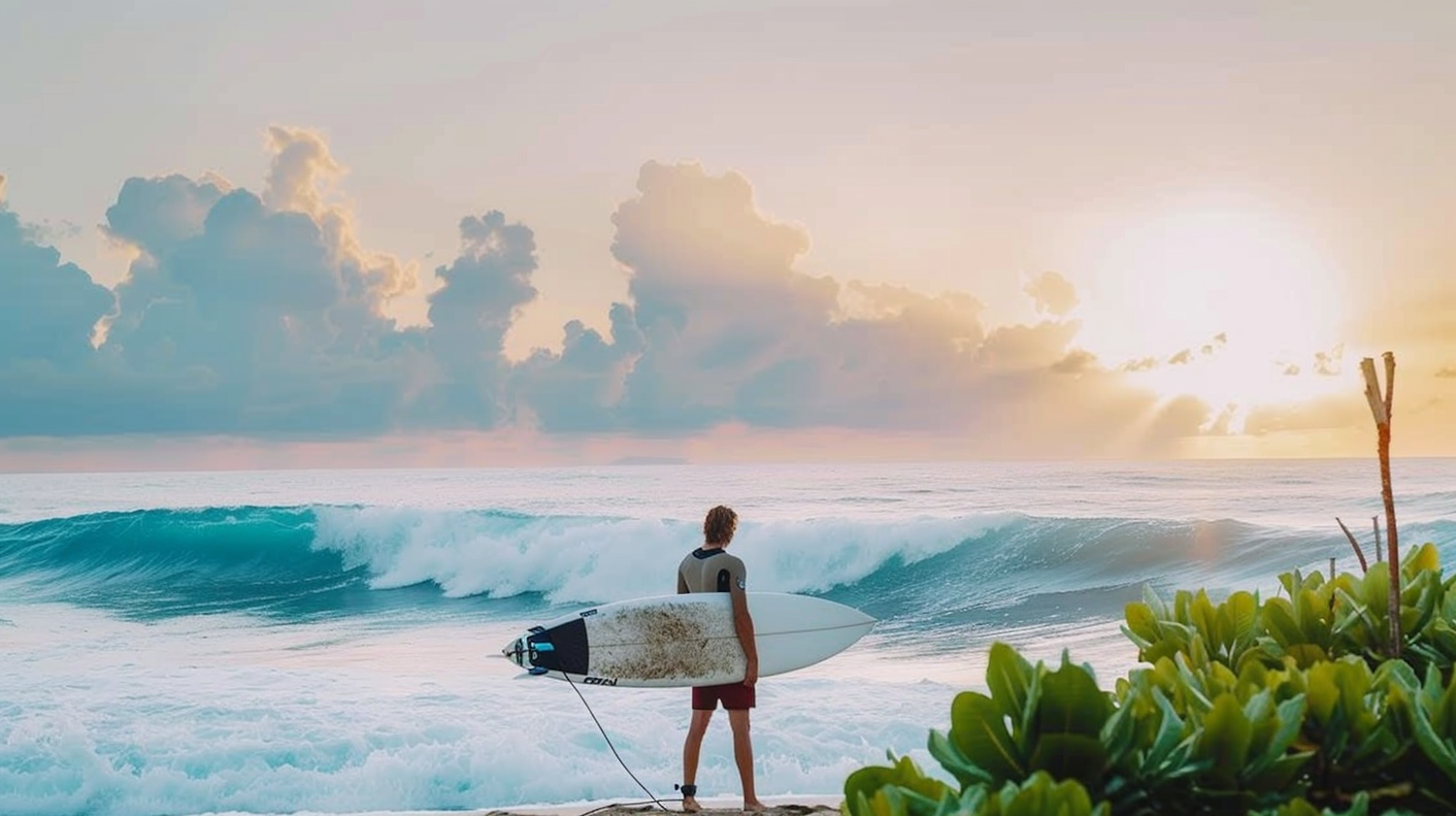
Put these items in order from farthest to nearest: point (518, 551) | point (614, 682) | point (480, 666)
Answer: point (518, 551), point (480, 666), point (614, 682)

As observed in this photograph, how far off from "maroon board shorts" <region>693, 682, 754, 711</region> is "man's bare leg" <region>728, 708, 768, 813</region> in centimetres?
4

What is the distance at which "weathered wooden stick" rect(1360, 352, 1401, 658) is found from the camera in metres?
2.58

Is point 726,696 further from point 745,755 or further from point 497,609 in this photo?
point 497,609

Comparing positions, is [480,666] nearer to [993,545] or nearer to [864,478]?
[993,545]

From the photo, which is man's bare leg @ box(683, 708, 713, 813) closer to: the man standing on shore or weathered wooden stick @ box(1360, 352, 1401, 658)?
the man standing on shore

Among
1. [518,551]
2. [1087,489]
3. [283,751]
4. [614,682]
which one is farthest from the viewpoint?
[1087,489]

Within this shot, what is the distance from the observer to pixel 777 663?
6723 millimetres

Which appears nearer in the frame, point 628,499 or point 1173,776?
point 1173,776

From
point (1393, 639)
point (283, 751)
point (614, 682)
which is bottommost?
point (283, 751)

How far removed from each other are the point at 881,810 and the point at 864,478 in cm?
4003

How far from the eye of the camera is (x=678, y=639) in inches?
236

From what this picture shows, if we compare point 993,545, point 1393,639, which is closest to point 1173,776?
point 1393,639

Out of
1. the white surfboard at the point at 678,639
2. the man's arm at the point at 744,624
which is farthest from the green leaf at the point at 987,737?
the white surfboard at the point at 678,639

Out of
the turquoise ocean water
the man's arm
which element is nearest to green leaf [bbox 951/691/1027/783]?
the man's arm
